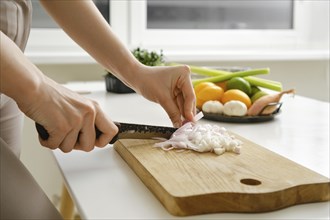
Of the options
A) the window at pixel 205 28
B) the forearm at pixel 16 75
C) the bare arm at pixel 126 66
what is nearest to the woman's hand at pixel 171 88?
the bare arm at pixel 126 66

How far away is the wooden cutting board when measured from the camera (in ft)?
2.16

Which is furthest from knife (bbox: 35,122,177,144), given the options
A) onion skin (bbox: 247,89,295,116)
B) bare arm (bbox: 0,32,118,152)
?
onion skin (bbox: 247,89,295,116)

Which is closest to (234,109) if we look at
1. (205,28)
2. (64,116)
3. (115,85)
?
(115,85)

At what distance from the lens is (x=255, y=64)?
88.6 inches

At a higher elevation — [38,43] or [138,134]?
[38,43]

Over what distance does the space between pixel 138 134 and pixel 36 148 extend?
1160 millimetres

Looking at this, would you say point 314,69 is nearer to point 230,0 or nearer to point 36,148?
point 230,0

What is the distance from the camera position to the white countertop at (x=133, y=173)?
0.67m

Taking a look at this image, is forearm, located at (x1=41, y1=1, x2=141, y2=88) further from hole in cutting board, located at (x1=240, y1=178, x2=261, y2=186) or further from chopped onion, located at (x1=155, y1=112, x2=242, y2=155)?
hole in cutting board, located at (x1=240, y1=178, x2=261, y2=186)

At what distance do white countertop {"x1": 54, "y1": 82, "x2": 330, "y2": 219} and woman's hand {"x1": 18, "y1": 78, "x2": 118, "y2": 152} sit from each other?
0.24 feet

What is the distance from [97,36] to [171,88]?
18 cm

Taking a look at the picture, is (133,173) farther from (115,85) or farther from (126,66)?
(115,85)

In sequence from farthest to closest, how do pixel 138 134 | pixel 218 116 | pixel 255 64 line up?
A: pixel 255 64
pixel 218 116
pixel 138 134

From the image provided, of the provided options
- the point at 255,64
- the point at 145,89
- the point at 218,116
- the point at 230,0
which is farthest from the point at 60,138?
the point at 230,0
